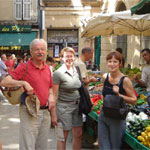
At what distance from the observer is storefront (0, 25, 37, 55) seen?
22.6 meters

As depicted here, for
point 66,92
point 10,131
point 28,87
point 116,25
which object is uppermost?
point 116,25

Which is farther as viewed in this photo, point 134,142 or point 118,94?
point 134,142

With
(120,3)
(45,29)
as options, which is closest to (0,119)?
(120,3)

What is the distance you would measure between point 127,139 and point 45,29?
64.1ft

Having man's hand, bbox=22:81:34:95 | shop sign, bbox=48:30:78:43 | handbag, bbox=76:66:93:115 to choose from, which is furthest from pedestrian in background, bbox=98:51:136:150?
shop sign, bbox=48:30:78:43

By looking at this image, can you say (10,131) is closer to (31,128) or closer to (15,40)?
(31,128)

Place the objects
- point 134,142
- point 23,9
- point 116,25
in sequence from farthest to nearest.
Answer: point 23,9 → point 116,25 → point 134,142

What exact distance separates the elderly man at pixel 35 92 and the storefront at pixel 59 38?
63.3ft

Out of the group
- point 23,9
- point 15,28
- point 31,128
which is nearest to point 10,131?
point 31,128

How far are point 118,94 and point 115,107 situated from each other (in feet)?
0.54

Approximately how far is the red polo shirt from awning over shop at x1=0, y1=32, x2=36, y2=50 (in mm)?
19435

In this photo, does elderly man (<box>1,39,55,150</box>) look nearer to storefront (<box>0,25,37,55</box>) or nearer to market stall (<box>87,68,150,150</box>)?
market stall (<box>87,68,150,150</box>)

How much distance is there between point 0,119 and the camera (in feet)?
25.4

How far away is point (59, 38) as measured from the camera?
75.4 feet
